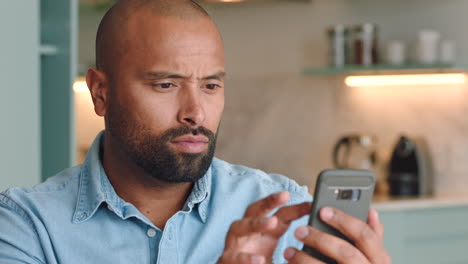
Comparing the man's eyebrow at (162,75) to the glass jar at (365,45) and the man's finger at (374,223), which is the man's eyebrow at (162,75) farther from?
the glass jar at (365,45)

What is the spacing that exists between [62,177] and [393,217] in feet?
6.90

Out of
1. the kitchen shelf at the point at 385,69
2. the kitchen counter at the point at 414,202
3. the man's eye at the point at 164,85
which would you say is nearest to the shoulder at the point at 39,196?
the man's eye at the point at 164,85

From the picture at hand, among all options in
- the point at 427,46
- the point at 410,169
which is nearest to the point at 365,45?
the point at 427,46

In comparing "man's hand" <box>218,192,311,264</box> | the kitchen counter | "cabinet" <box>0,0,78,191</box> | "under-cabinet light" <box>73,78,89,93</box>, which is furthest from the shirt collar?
"under-cabinet light" <box>73,78,89,93</box>

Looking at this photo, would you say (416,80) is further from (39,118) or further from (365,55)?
(39,118)

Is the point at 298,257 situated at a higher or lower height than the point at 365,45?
lower

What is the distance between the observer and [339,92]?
3875 millimetres

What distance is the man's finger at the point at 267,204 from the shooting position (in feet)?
3.42

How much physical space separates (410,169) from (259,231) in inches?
102

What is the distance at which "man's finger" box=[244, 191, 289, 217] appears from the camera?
1041 mm

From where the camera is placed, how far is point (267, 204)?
106cm

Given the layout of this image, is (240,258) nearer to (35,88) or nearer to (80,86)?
(35,88)

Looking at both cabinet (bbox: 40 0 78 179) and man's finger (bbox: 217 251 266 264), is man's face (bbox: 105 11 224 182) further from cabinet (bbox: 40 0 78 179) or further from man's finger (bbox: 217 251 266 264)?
cabinet (bbox: 40 0 78 179)

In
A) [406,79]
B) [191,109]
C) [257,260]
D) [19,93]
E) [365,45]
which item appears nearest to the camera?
[257,260]
